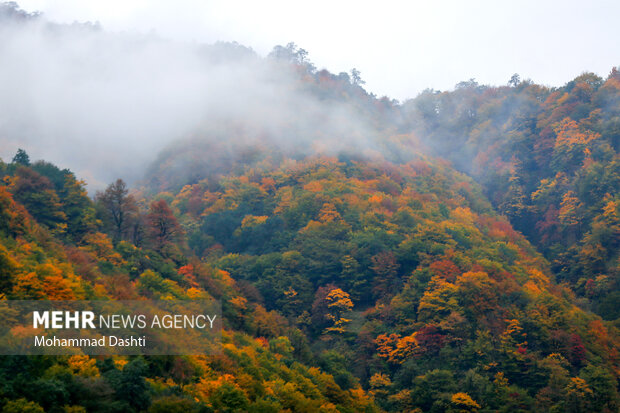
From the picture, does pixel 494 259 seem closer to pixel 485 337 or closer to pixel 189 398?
pixel 485 337

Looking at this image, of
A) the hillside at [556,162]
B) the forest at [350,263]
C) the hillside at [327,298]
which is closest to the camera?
the hillside at [327,298]

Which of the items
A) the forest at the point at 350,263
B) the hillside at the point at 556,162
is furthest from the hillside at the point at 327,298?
the hillside at the point at 556,162

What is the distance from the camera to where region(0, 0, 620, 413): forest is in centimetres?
3947

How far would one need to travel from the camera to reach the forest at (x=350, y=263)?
129ft

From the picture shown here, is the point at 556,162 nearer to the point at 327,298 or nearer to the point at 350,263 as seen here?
the point at 350,263

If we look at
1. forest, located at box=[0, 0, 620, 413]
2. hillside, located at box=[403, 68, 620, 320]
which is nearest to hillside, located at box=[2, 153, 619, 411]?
forest, located at box=[0, 0, 620, 413]

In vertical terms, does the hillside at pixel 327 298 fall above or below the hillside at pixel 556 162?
below

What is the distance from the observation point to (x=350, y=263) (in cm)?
7138

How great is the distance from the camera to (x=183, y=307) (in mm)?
46781

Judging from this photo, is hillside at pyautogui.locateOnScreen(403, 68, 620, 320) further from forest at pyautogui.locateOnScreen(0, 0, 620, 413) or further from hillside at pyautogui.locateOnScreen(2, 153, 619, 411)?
hillside at pyautogui.locateOnScreen(2, 153, 619, 411)

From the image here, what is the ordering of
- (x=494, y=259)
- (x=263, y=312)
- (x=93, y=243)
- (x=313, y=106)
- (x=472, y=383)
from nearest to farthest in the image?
(x=472, y=383) → (x=93, y=243) → (x=263, y=312) → (x=494, y=259) → (x=313, y=106)

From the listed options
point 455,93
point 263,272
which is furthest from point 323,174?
point 455,93

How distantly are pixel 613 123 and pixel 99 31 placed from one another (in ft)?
366

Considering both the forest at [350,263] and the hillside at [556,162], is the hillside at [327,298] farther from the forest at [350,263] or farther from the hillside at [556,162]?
the hillside at [556,162]
